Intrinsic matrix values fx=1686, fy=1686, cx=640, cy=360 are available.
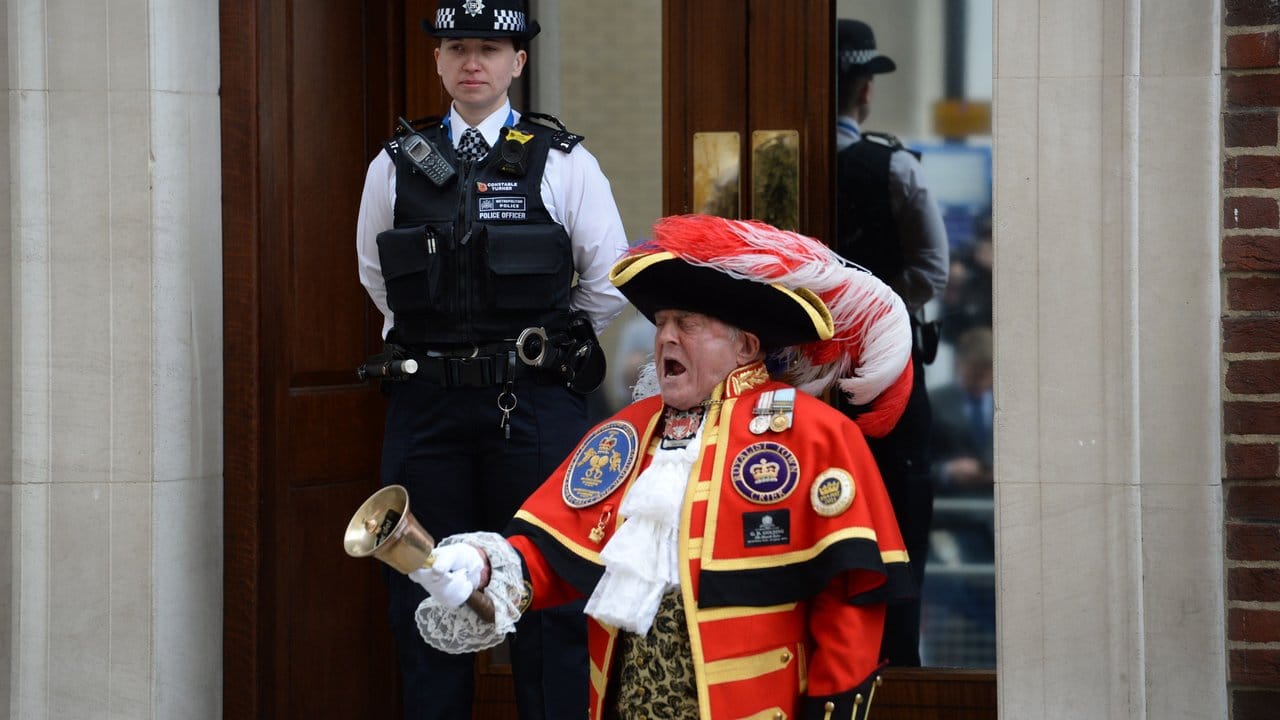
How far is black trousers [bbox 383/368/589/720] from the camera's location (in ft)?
14.7

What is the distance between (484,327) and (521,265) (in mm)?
196

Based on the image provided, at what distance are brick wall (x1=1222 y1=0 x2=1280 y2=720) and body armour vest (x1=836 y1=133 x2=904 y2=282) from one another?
1.19 meters

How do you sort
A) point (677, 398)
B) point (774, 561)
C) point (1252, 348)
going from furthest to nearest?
1. point (1252, 348)
2. point (677, 398)
3. point (774, 561)

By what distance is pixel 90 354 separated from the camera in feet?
15.5

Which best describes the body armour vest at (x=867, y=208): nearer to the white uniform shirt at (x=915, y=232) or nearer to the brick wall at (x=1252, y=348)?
the white uniform shirt at (x=915, y=232)

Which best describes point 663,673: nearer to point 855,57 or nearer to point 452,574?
point 452,574

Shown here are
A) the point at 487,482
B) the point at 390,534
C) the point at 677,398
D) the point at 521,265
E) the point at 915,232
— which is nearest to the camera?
the point at 390,534

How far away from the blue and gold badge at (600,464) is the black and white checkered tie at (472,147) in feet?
4.04

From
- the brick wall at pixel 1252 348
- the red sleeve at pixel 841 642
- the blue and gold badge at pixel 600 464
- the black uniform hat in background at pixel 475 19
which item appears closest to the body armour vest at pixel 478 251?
the black uniform hat in background at pixel 475 19

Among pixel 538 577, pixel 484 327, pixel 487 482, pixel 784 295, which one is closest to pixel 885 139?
pixel 484 327

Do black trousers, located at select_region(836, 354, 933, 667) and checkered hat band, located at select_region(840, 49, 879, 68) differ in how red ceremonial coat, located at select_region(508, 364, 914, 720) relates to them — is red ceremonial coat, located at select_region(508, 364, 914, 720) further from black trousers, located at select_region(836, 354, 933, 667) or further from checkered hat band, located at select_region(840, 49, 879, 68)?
checkered hat band, located at select_region(840, 49, 879, 68)

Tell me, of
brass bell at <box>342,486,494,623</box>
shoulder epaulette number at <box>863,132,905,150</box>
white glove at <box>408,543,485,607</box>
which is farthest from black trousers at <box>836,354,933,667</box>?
brass bell at <box>342,486,494,623</box>

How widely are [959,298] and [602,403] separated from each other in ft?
3.80

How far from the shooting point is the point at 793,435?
3.38m
